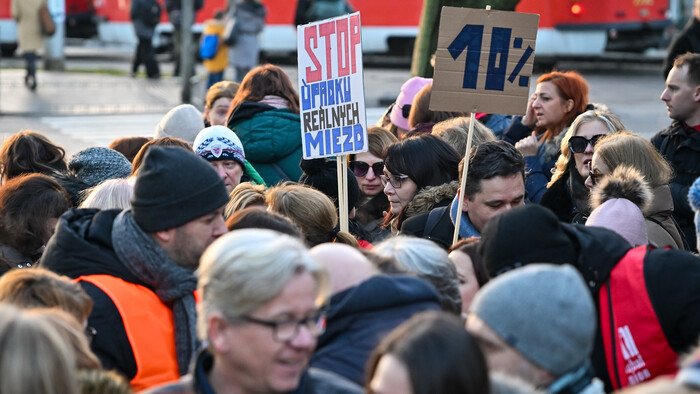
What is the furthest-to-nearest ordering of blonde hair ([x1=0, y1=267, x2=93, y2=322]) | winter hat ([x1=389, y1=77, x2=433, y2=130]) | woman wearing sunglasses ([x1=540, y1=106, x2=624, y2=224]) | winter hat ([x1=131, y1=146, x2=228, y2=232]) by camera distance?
winter hat ([x1=389, y1=77, x2=433, y2=130]) → woman wearing sunglasses ([x1=540, y1=106, x2=624, y2=224]) → winter hat ([x1=131, y1=146, x2=228, y2=232]) → blonde hair ([x1=0, y1=267, x2=93, y2=322])

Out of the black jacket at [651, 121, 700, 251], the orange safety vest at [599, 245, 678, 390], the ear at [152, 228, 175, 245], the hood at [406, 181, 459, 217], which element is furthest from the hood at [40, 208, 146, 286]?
the black jacket at [651, 121, 700, 251]

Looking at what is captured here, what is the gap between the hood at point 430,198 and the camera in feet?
22.6

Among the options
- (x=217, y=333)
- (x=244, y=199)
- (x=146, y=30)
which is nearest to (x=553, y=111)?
(x=244, y=199)

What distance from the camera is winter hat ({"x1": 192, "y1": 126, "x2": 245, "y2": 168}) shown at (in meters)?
7.14

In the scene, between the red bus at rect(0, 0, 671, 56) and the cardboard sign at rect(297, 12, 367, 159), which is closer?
the cardboard sign at rect(297, 12, 367, 159)

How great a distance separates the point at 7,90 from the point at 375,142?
49.6 ft

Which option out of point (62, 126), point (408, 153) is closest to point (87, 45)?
point (62, 126)

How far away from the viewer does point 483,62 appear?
23.4 feet

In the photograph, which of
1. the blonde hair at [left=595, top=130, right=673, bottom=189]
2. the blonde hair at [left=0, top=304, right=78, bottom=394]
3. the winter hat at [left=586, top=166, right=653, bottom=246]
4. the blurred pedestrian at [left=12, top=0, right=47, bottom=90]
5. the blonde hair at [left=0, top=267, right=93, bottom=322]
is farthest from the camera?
the blurred pedestrian at [left=12, top=0, right=47, bottom=90]

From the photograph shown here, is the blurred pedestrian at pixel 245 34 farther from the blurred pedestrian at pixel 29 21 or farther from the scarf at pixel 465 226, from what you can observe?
the scarf at pixel 465 226

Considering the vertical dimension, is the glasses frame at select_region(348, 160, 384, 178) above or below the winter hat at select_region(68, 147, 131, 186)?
below

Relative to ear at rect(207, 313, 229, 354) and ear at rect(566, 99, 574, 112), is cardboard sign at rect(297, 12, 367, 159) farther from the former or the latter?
ear at rect(207, 313, 229, 354)

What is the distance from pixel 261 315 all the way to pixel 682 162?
5272 millimetres

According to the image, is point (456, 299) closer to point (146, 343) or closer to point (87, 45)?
point (146, 343)
